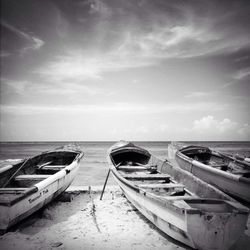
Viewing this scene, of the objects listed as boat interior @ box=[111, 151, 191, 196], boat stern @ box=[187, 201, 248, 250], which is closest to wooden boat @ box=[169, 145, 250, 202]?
boat interior @ box=[111, 151, 191, 196]

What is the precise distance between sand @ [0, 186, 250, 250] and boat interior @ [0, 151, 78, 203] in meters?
0.93

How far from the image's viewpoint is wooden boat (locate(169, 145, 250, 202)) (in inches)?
247

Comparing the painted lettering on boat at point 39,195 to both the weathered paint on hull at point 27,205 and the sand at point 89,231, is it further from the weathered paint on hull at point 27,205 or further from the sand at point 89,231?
the sand at point 89,231

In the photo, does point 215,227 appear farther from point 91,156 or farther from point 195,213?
point 91,156

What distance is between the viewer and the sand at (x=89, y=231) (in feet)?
13.8

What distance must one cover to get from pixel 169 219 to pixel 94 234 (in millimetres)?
1867

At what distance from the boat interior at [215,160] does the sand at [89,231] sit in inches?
161

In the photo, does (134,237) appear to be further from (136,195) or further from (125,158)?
(125,158)

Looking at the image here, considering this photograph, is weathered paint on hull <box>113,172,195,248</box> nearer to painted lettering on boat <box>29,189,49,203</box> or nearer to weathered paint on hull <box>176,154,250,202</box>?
painted lettering on boat <box>29,189,49,203</box>

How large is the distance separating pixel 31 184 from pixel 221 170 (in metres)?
6.61

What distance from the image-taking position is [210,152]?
10.7 metres

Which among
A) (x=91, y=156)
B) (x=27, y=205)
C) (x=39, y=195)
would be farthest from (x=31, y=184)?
(x=91, y=156)

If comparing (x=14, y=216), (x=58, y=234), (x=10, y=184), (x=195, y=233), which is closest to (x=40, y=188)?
(x=14, y=216)

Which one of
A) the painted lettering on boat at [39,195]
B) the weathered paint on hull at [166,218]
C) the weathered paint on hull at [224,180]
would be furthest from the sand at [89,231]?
the weathered paint on hull at [224,180]
